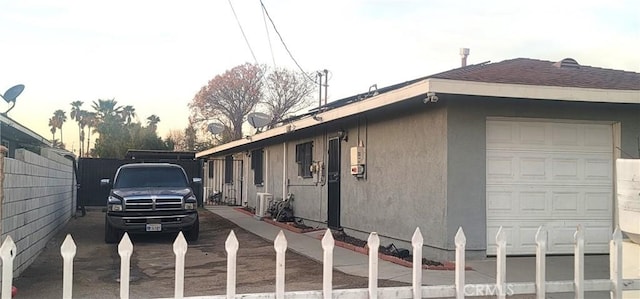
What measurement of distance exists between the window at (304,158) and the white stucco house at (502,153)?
182 inches

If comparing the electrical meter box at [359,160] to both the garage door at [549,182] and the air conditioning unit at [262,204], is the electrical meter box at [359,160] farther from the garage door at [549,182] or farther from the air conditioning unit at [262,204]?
the air conditioning unit at [262,204]

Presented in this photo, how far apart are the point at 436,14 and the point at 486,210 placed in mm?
6031

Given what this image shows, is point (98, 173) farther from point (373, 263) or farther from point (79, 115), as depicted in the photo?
point (79, 115)

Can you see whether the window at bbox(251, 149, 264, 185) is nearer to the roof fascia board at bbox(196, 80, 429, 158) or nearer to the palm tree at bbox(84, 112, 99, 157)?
the roof fascia board at bbox(196, 80, 429, 158)

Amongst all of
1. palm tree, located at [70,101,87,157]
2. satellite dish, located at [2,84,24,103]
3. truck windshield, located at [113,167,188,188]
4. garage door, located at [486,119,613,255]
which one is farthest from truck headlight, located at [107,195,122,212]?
palm tree, located at [70,101,87,157]

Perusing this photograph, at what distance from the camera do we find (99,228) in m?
16.1

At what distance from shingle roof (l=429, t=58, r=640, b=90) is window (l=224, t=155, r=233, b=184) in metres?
Result: 18.9

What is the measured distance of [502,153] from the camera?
979 cm

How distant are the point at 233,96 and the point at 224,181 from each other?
53.8 feet

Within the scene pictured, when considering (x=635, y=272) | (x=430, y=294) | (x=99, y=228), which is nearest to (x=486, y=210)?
(x=635, y=272)

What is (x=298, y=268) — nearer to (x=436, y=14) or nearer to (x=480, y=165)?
(x=480, y=165)

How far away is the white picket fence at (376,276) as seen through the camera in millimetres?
3859

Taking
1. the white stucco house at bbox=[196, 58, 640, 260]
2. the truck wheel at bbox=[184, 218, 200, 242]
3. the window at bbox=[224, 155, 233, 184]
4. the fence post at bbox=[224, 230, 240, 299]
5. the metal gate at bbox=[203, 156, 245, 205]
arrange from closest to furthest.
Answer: the fence post at bbox=[224, 230, 240, 299]
the white stucco house at bbox=[196, 58, 640, 260]
the truck wheel at bbox=[184, 218, 200, 242]
the metal gate at bbox=[203, 156, 245, 205]
the window at bbox=[224, 155, 233, 184]

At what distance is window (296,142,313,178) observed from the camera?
54.5 ft
